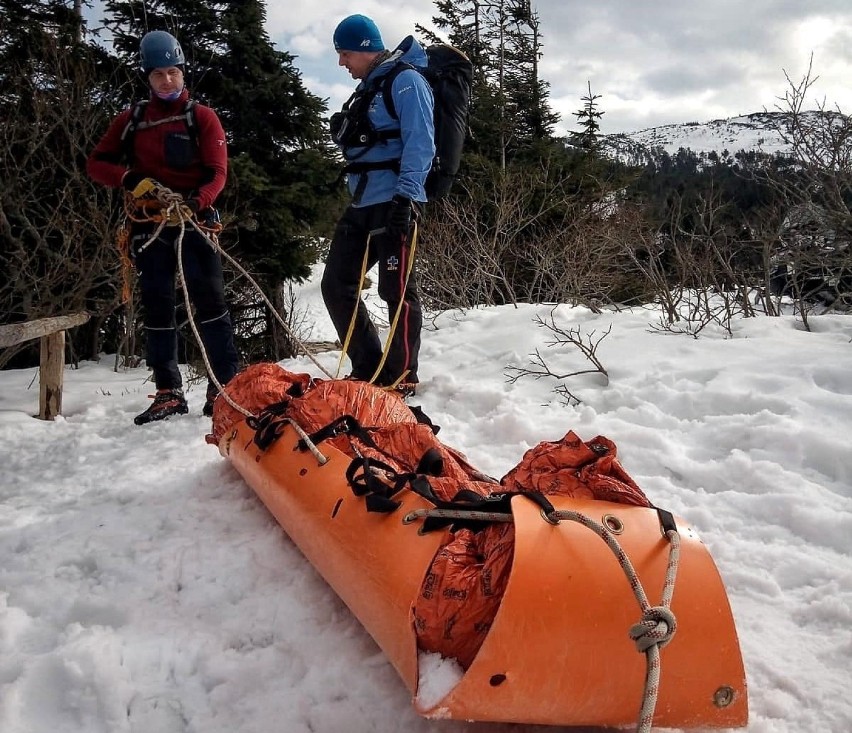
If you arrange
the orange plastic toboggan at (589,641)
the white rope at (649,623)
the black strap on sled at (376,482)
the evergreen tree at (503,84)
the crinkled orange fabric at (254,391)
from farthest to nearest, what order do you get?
the evergreen tree at (503,84), the crinkled orange fabric at (254,391), the black strap on sled at (376,482), the orange plastic toboggan at (589,641), the white rope at (649,623)

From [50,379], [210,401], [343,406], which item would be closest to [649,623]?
[343,406]

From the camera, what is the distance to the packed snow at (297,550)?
133 cm

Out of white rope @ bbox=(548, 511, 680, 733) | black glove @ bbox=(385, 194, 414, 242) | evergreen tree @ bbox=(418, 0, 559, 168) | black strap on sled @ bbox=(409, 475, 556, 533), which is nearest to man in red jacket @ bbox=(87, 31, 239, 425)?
black glove @ bbox=(385, 194, 414, 242)

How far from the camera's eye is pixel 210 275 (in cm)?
338

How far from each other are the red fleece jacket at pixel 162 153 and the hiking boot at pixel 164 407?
110 centimetres

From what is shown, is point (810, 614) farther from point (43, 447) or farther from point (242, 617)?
Result: point (43, 447)

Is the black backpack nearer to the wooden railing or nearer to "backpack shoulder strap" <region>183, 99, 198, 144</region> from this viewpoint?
"backpack shoulder strap" <region>183, 99, 198, 144</region>

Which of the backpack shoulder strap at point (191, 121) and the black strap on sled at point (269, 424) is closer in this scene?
the black strap on sled at point (269, 424)

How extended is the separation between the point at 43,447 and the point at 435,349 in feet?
9.13

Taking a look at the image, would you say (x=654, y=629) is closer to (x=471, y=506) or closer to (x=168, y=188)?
(x=471, y=506)

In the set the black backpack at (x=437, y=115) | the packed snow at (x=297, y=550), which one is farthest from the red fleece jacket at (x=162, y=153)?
the packed snow at (x=297, y=550)

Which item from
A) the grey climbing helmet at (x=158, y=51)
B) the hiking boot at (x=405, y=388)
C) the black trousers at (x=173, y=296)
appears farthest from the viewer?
the hiking boot at (x=405, y=388)

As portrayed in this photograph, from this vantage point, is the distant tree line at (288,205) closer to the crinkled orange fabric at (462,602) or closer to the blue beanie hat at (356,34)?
the blue beanie hat at (356,34)

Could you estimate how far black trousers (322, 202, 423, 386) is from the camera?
334 cm
